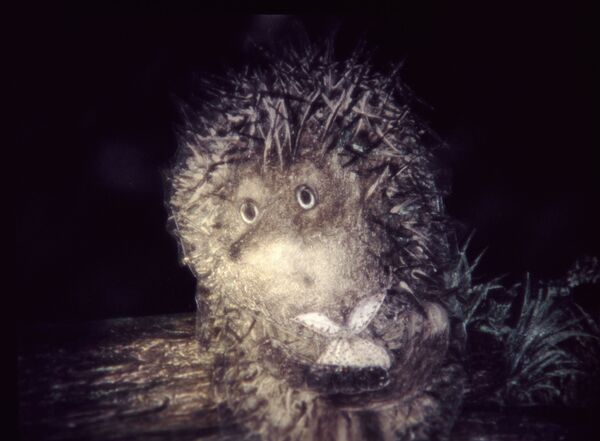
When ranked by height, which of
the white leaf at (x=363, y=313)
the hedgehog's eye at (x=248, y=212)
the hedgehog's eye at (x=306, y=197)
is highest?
the hedgehog's eye at (x=306, y=197)

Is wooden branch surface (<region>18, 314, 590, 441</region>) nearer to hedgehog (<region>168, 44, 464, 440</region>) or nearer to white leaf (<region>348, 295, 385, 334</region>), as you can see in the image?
hedgehog (<region>168, 44, 464, 440</region>)

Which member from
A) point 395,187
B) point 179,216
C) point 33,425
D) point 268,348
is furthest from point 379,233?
point 33,425

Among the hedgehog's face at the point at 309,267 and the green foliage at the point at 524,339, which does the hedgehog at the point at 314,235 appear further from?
the green foliage at the point at 524,339

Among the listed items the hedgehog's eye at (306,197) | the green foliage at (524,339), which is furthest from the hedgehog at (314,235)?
the green foliage at (524,339)

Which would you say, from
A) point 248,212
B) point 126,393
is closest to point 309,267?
point 248,212

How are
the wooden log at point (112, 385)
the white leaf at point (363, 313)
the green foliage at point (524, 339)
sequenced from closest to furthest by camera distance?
the wooden log at point (112, 385)
the white leaf at point (363, 313)
the green foliage at point (524, 339)

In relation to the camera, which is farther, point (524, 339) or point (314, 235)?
point (524, 339)

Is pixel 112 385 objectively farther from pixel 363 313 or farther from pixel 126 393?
pixel 363 313
